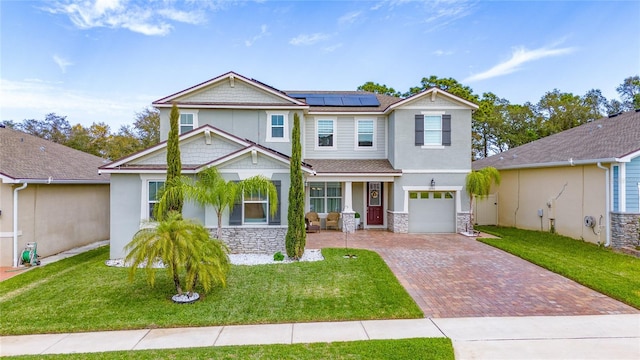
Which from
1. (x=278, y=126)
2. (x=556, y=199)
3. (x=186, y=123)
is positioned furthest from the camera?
(x=278, y=126)

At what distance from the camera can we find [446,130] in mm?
15672

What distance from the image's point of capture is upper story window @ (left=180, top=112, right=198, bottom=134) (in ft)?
50.2

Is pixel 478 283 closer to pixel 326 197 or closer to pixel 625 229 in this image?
pixel 625 229

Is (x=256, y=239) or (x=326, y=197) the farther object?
(x=326, y=197)

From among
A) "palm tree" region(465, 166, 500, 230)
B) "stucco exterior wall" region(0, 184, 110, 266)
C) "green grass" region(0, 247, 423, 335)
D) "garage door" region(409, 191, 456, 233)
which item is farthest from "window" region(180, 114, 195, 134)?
"palm tree" region(465, 166, 500, 230)

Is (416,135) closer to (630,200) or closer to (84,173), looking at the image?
(630,200)

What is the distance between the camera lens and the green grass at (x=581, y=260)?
312 inches

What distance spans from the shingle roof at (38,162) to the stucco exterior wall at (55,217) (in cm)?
49

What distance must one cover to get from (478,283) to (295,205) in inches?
239

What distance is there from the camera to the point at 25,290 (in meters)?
8.53

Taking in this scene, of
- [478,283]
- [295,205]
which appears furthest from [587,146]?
[295,205]

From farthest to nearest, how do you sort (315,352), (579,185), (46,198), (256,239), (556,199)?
1. (556,199)
2. (579,185)
3. (46,198)
4. (256,239)
5. (315,352)

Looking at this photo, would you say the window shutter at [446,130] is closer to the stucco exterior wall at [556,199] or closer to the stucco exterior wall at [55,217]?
the stucco exterior wall at [556,199]

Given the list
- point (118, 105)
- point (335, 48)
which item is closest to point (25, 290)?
point (335, 48)
